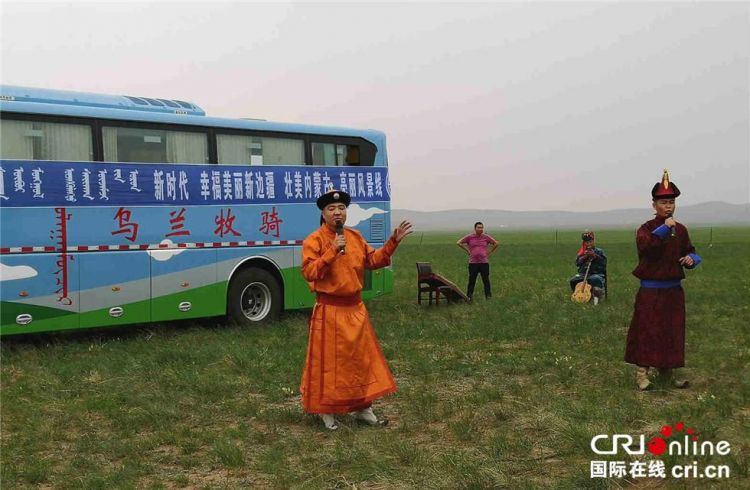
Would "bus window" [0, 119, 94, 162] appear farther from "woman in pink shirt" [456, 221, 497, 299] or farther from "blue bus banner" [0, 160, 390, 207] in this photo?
"woman in pink shirt" [456, 221, 497, 299]

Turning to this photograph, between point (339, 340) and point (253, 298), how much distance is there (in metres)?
7.63

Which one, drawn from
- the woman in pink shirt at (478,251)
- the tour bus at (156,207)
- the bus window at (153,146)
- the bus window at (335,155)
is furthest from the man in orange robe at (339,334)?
the woman in pink shirt at (478,251)

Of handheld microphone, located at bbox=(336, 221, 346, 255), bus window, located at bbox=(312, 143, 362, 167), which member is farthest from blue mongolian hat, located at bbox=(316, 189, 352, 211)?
bus window, located at bbox=(312, 143, 362, 167)

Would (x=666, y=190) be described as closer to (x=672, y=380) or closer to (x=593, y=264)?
(x=672, y=380)

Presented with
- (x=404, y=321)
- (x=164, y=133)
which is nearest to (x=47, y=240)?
(x=164, y=133)

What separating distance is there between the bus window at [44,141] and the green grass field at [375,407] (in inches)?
116

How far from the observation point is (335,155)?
15.8 m

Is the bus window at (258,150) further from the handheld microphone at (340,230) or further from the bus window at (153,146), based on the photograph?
the handheld microphone at (340,230)

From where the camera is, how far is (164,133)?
530 inches

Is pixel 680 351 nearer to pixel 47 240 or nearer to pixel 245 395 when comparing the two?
pixel 245 395

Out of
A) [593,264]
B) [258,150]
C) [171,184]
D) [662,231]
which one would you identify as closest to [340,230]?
[662,231]

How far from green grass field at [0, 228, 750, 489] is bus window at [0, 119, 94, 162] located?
2.94m

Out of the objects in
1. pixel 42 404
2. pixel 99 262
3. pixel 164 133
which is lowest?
pixel 42 404

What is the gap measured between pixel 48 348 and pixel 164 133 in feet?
12.9
